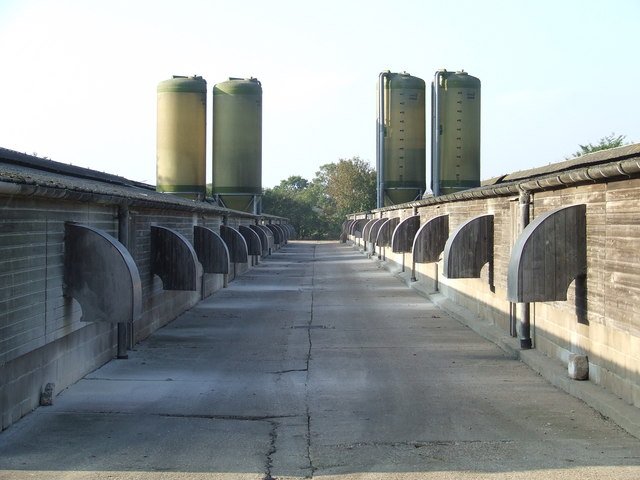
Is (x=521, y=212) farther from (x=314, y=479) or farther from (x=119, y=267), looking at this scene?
(x=314, y=479)

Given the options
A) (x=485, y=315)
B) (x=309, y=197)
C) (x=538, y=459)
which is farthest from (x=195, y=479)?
(x=309, y=197)

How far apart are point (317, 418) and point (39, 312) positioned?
3.62 meters

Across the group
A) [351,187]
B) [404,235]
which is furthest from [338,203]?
[404,235]

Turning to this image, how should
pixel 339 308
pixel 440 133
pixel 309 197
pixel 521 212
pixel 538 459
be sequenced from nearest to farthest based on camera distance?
pixel 538 459, pixel 521 212, pixel 339 308, pixel 440 133, pixel 309 197

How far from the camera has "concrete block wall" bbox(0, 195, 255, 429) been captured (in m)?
8.92

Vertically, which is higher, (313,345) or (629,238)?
(629,238)

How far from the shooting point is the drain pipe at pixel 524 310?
13594 millimetres

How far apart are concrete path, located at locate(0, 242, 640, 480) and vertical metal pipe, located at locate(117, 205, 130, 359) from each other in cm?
24

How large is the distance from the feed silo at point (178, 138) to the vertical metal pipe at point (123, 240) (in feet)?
72.0

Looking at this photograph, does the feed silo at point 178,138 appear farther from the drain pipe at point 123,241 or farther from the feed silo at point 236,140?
the drain pipe at point 123,241

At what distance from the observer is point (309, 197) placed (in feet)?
442

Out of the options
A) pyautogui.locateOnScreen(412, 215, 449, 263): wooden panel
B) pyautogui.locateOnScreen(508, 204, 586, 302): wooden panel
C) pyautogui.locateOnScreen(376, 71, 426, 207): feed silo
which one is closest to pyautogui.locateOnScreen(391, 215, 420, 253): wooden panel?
pyautogui.locateOnScreen(412, 215, 449, 263): wooden panel

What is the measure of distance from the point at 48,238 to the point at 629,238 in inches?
283

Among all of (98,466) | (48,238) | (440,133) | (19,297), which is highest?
(440,133)
